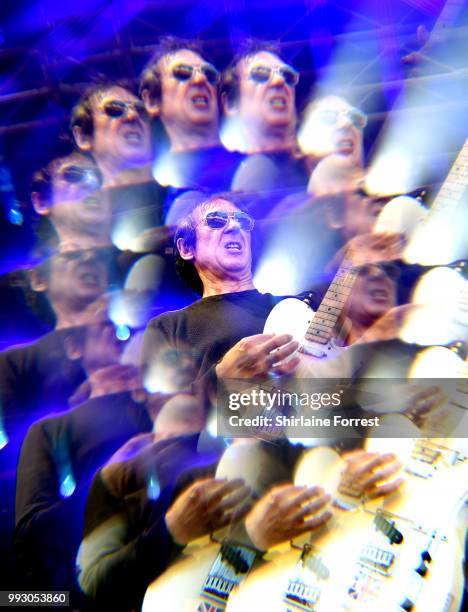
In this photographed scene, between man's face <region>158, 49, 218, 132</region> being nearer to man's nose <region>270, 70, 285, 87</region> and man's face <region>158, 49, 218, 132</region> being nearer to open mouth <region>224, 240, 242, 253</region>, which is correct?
man's nose <region>270, 70, 285, 87</region>

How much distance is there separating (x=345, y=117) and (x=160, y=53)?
2.43 ft

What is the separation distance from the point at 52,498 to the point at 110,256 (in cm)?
87

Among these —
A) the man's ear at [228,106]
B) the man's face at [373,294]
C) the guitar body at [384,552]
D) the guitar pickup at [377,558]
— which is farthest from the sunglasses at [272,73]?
the guitar pickup at [377,558]

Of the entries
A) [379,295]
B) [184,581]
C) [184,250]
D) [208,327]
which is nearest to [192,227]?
[184,250]

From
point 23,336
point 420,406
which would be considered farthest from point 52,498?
point 420,406

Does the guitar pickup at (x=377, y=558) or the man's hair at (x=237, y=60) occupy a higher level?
the man's hair at (x=237, y=60)

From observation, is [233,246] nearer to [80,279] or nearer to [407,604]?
[80,279]

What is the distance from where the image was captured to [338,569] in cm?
157

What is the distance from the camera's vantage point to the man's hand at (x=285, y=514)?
5.48 ft

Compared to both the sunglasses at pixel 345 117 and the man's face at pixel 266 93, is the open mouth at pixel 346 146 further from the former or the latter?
the man's face at pixel 266 93

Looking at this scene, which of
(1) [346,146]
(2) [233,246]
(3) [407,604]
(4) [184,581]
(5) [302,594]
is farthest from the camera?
(1) [346,146]

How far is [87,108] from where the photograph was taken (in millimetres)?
2156

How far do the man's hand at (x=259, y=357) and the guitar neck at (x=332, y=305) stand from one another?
0.08 meters

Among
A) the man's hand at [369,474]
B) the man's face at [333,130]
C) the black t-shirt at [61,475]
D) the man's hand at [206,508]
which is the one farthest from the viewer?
the man's face at [333,130]
